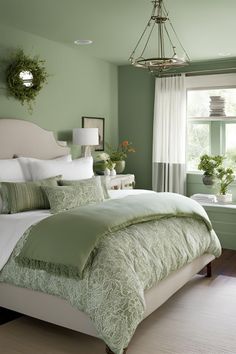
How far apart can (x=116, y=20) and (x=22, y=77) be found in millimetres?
1157

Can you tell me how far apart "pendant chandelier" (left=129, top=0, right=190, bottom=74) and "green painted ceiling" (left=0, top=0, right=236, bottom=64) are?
0.23ft

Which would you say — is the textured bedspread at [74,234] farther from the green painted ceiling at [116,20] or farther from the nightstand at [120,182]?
the nightstand at [120,182]

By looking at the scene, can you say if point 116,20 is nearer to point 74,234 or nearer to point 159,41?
point 159,41

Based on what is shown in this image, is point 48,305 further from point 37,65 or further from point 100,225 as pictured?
point 37,65

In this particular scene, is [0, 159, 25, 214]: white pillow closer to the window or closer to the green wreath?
the green wreath

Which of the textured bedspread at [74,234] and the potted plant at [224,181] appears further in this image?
the potted plant at [224,181]

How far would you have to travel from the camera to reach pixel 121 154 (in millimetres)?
6105

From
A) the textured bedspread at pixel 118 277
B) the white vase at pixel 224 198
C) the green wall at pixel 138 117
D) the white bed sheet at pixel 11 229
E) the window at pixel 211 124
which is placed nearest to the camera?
the textured bedspread at pixel 118 277

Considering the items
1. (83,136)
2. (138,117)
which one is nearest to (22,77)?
(83,136)

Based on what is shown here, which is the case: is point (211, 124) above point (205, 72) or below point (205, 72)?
below

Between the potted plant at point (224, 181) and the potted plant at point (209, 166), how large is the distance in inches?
2.7

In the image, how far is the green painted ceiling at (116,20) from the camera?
362 centimetres

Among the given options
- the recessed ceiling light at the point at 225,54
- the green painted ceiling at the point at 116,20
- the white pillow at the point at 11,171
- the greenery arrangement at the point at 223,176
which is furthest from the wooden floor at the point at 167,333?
the recessed ceiling light at the point at 225,54

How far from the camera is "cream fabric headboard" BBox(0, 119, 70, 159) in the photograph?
4328mm
